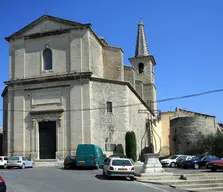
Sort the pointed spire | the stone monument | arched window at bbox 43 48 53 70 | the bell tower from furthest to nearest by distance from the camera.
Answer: the pointed spire, the bell tower, arched window at bbox 43 48 53 70, the stone monument

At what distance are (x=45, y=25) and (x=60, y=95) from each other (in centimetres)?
800

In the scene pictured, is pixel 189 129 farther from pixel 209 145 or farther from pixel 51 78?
pixel 51 78

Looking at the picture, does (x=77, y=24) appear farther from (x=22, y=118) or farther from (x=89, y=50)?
(x=22, y=118)

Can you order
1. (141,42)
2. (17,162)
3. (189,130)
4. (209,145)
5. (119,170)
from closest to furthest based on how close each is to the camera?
(119,170) → (17,162) → (209,145) → (189,130) → (141,42)

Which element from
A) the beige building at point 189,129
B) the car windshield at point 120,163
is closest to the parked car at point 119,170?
the car windshield at point 120,163

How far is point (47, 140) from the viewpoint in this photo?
3478 cm

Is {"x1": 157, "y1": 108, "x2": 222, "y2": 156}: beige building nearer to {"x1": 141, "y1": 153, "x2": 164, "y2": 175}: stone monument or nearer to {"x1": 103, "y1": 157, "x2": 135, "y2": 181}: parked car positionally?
{"x1": 141, "y1": 153, "x2": 164, "y2": 175}: stone monument

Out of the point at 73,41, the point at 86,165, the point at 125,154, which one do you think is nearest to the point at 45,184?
the point at 86,165

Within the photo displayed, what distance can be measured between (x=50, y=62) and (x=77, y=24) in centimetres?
491

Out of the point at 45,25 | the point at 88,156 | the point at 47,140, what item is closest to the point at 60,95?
the point at 47,140

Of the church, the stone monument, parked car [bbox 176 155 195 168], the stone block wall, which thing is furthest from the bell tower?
the stone monument

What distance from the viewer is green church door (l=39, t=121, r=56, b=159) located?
34469 millimetres

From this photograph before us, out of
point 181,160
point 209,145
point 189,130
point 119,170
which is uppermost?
point 189,130

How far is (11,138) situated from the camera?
3562 cm
